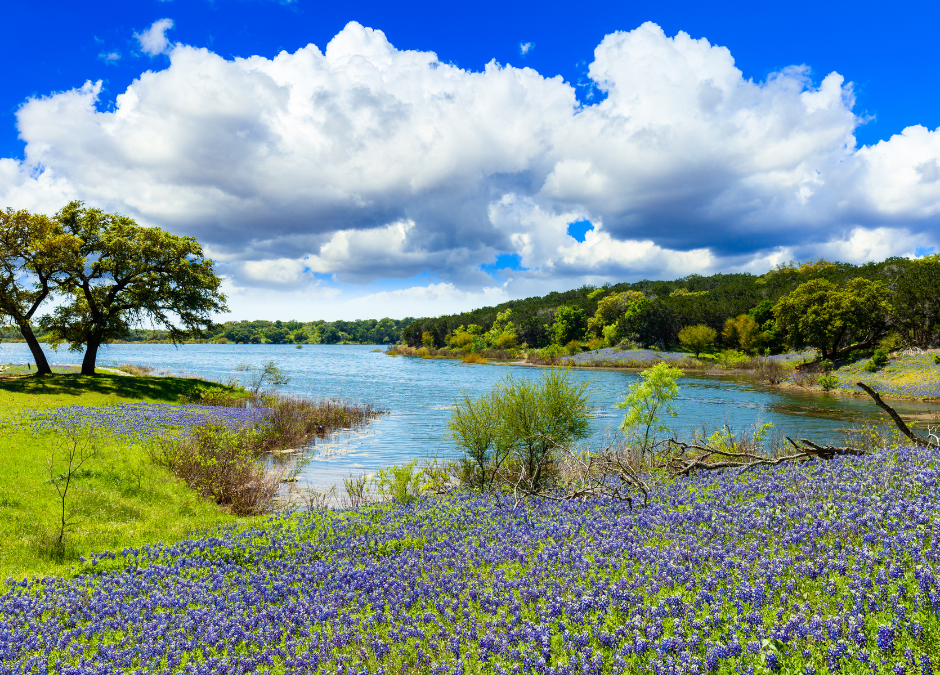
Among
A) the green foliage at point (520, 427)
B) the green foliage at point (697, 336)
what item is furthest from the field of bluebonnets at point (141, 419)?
the green foliage at point (697, 336)

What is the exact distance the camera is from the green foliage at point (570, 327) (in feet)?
442

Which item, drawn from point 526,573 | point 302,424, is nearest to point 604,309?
point 302,424

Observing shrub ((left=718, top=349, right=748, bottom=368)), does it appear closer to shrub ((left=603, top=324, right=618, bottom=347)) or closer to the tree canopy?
shrub ((left=603, top=324, right=618, bottom=347))

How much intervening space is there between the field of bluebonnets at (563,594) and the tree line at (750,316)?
70.8 metres

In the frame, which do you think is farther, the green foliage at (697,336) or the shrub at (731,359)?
the green foliage at (697,336)

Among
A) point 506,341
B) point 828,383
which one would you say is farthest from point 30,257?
point 506,341

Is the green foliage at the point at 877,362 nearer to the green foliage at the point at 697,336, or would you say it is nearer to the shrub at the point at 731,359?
the shrub at the point at 731,359

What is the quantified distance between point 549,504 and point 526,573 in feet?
10.4

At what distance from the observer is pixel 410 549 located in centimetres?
789

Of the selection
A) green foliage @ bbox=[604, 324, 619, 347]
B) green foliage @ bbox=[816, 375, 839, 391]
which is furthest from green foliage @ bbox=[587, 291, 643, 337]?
green foliage @ bbox=[816, 375, 839, 391]

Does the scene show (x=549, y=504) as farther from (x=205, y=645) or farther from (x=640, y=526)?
(x=205, y=645)

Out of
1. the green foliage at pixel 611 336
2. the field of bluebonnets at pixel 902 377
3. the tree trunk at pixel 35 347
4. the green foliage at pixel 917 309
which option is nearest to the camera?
the tree trunk at pixel 35 347

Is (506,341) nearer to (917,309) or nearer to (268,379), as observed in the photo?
(917,309)

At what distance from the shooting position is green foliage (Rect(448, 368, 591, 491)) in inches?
601
